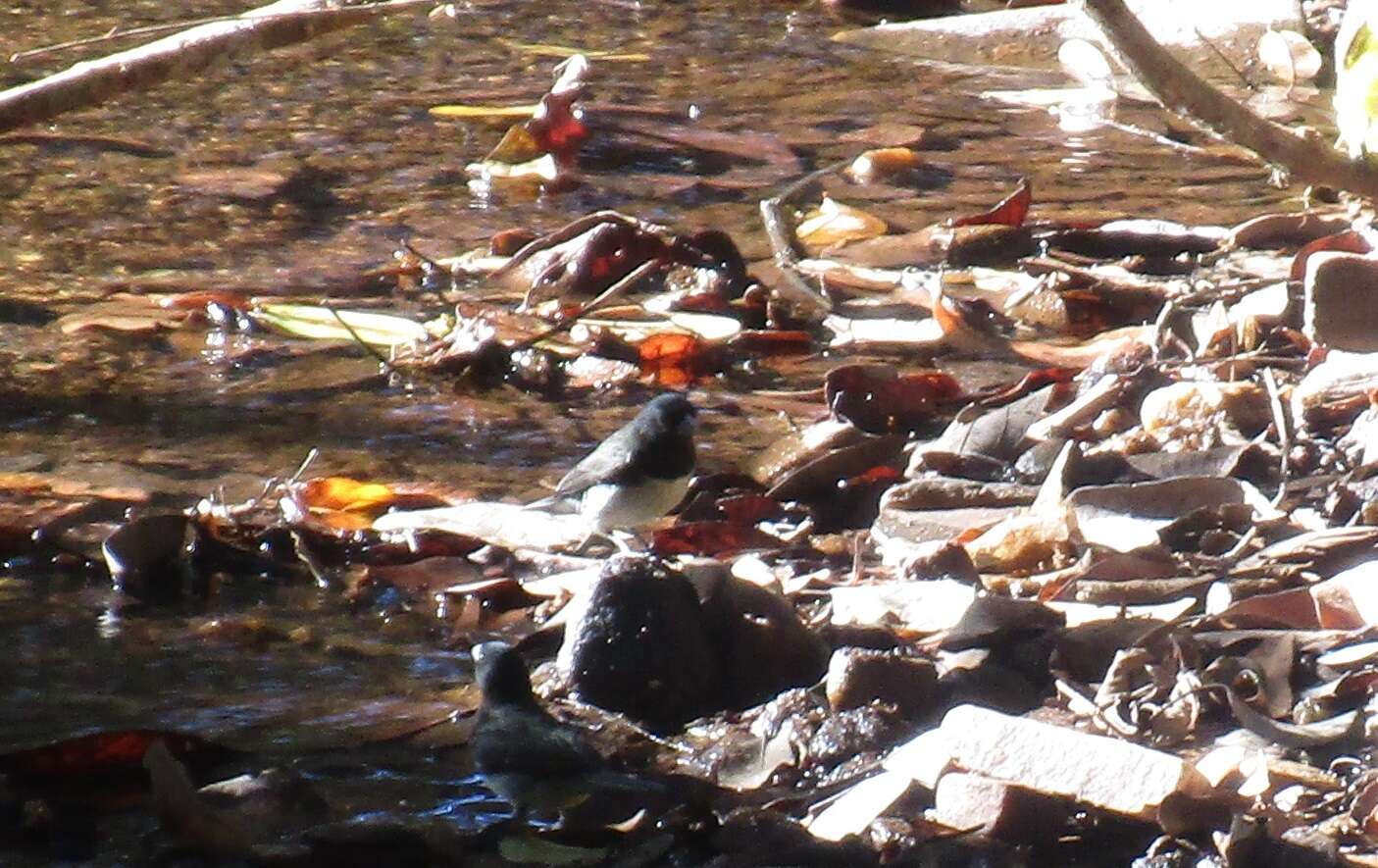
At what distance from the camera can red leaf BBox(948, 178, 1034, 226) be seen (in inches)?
256

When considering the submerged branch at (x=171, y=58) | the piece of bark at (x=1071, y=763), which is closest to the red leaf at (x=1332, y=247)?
the piece of bark at (x=1071, y=763)

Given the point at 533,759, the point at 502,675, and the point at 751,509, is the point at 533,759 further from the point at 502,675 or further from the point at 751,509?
the point at 751,509

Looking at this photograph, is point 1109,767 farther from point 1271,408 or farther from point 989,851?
point 1271,408

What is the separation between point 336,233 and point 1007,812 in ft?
14.9

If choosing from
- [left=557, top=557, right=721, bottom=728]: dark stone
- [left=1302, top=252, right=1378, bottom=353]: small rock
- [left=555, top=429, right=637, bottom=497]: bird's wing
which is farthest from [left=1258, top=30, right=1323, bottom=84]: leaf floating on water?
[left=557, top=557, right=721, bottom=728]: dark stone

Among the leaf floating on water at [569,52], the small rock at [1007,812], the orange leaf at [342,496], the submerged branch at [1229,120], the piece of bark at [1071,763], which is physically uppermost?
the submerged branch at [1229,120]

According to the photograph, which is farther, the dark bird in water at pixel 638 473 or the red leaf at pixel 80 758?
the dark bird in water at pixel 638 473

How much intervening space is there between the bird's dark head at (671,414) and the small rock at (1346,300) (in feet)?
4.77

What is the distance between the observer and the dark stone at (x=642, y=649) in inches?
141

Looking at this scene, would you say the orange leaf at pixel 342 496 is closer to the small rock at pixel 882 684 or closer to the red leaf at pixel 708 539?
the red leaf at pixel 708 539

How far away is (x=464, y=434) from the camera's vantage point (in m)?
5.26

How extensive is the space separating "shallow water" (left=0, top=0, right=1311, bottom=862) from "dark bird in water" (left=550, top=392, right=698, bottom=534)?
0.84 ft

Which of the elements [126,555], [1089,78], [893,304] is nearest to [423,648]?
[126,555]

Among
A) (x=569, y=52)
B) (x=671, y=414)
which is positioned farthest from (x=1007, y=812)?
(x=569, y=52)
